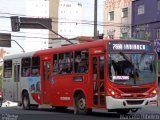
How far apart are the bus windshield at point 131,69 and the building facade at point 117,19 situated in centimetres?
3035

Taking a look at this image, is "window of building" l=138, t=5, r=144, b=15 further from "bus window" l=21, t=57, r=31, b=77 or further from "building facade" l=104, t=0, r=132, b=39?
"bus window" l=21, t=57, r=31, b=77

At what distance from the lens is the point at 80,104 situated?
816 inches

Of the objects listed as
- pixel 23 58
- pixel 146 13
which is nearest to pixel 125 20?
pixel 146 13

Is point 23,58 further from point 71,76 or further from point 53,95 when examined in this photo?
point 71,76

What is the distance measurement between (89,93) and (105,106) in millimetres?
1330

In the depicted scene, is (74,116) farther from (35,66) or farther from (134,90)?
(35,66)

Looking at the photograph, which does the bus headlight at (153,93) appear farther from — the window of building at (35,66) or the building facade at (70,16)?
the building facade at (70,16)

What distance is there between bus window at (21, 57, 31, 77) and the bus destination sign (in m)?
8.13

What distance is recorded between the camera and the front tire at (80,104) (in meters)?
20.4

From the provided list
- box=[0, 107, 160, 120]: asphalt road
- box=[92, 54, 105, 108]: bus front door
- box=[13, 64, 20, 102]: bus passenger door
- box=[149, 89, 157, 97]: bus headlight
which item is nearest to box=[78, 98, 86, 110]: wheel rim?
box=[0, 107, 160, 120]: asphalt road

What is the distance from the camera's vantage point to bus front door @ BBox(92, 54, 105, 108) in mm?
19094

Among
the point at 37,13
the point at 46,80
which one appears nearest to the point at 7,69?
the point at 46,80

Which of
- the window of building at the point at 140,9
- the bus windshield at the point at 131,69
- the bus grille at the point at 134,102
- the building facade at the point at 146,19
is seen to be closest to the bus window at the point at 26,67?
the bus windshield at the point at 131,69

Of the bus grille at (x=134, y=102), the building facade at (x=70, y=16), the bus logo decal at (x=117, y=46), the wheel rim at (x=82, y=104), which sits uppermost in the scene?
the building facade at (x=70, y=16)
